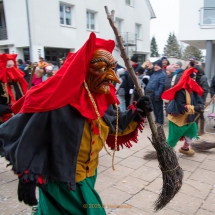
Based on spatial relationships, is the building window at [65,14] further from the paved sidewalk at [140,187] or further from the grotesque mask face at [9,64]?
the paved sidewalk at [140,187]

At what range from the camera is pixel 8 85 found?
403 cm

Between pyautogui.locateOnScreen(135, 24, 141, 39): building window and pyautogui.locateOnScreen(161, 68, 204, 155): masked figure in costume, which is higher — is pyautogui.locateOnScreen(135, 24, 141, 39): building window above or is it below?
above

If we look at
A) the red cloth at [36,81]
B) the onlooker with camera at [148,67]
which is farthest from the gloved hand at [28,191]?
the onlooker with camera at [148,67]

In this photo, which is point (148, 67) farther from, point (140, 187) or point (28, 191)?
point (28, 191)

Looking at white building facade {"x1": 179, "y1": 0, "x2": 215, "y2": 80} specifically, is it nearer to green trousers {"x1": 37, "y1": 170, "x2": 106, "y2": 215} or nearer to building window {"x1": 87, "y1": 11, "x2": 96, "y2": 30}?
building window {"x1": 87, "y1": 11, "x2": 96, "y2": 30}

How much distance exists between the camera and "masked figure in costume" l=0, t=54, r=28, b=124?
12.8 feet

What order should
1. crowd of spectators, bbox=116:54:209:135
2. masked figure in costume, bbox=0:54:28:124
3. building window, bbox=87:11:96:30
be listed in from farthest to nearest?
building window, bbox=87:11:96:30
crowd of spectators, bbox=116:54:209:135
masked figure in costume, bbox=0:54:28:124

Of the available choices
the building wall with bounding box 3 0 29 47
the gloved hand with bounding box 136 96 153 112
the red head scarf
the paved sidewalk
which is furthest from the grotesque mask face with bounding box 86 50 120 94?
the building wall with bounding box 3 0 29 47

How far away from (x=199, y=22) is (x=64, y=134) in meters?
14.8

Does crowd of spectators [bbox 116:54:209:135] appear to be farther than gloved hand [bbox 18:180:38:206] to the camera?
Yes

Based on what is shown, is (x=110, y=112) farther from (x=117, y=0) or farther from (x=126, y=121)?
(x=117, y=0)

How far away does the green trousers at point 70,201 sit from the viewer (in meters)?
1.81

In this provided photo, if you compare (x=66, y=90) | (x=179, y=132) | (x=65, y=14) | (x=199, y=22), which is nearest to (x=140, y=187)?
(x=179, y=132)

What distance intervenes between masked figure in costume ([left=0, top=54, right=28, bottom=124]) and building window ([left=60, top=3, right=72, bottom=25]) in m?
12.6
